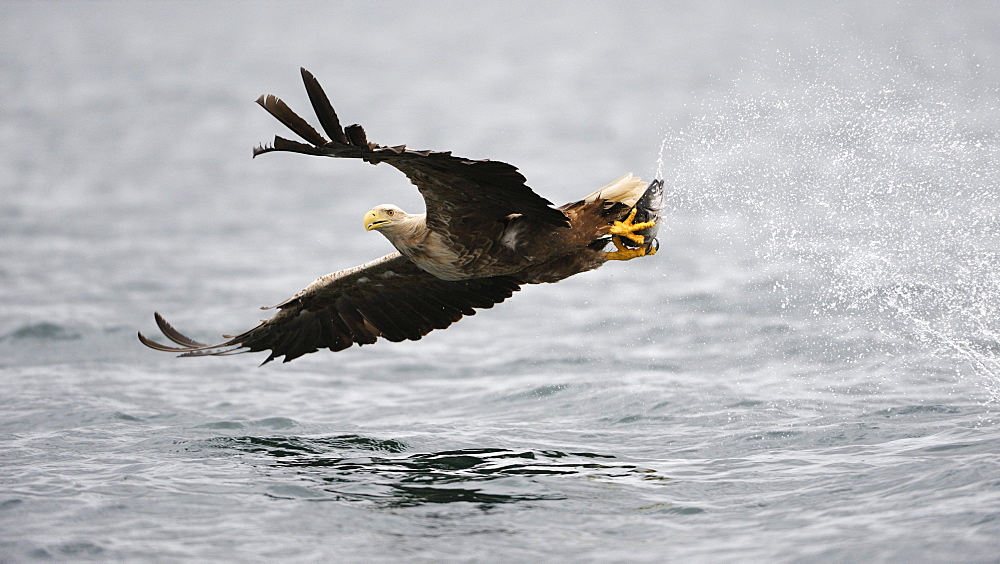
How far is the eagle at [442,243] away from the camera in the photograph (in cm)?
560

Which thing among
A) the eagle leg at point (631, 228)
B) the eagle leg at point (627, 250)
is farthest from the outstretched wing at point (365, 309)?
the eagle leg at point (631, 228)

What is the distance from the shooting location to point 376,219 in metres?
6.57

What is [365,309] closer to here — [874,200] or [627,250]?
[627,250]

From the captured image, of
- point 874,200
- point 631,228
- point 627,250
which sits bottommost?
point 627,250

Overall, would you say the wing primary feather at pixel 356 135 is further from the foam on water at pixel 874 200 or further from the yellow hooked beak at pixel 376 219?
the foam on water at pixel 874 200

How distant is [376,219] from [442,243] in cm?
41

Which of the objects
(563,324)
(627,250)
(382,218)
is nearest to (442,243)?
(382,218)

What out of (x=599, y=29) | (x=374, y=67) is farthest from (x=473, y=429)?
(x=599, y=29)

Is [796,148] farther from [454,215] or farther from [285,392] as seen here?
[454,215]

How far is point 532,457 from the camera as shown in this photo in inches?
294

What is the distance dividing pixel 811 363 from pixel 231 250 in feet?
29.1

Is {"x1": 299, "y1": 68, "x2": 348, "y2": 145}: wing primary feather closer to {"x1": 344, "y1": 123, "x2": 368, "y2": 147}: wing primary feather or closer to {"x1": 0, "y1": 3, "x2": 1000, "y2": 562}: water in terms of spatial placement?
{"x1": 344, "y1": 123, "x2": 368, "y2": 147}: wing primary feather

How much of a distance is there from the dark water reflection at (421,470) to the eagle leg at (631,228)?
145 centimetres

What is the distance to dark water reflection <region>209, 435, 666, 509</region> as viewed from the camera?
21.9 feet
